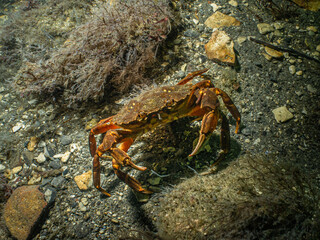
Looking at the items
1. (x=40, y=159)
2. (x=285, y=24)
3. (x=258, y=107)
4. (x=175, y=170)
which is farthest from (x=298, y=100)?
(x=40, y=159)

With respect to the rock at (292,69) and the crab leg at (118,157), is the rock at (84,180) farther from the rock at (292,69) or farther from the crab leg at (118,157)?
the rock at (292,69)

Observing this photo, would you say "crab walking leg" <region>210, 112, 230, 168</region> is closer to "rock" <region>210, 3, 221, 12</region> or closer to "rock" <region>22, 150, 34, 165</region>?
"rock" <region>210, 3, 221, 12</region>

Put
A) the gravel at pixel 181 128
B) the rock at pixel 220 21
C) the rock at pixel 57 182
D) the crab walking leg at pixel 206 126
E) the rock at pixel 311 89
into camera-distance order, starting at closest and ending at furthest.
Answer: the crab walking leg at pixel 206 126
the gravel at pixel 181 128
the rock at pixel 311 89
the rock at pixel 57 182
the rock at pixel 220 21

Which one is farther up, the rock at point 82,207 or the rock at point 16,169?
the rock at point 16,169

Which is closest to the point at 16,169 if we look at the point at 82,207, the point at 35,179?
the point at 35,179

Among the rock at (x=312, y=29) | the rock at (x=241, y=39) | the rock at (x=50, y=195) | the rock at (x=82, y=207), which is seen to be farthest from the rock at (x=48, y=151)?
the rock at (x=312, y=29)

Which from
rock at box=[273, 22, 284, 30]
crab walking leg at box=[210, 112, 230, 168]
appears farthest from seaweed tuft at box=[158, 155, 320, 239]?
rock at box=[273, 22, 284, 30]
